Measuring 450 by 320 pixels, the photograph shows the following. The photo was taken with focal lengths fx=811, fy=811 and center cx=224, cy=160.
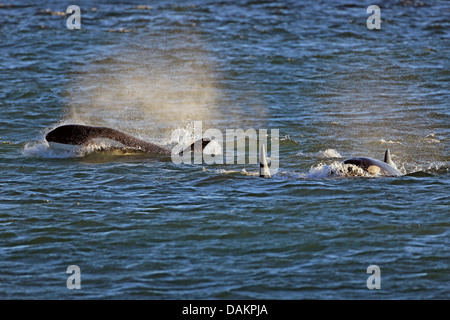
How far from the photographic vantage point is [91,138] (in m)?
17.0

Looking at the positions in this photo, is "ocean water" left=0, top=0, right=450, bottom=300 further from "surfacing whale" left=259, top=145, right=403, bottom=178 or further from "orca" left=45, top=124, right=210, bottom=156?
"orca" left=45, top=124, right=210, bottom=156

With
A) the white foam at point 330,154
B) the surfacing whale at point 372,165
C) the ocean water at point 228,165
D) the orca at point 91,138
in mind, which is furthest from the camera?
the white foam at point 330,154

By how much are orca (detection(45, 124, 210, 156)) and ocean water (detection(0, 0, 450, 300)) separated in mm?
330

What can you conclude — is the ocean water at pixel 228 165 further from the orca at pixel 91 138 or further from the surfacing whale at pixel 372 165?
the orca at pixel 91 138

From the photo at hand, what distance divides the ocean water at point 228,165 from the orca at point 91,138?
330 millimetres

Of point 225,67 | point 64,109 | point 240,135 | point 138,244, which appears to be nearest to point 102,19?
point 225,67

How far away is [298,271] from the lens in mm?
10930

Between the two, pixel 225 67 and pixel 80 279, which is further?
pixel 225 67

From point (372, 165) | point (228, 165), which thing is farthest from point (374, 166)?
point (228, 165)

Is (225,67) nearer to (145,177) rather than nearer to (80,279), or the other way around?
(145,177)

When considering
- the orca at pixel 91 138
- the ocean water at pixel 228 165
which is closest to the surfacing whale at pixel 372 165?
the ocean water at pixel 228 165

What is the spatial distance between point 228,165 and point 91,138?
2.94 m

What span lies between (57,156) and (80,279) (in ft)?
22.7

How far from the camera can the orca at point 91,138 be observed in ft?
55.2
